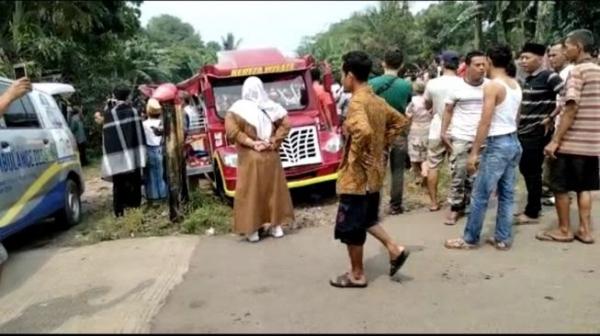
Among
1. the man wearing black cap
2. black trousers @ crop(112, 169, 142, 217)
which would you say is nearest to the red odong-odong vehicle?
black trousers @ crop(112, 169, 142, 217)

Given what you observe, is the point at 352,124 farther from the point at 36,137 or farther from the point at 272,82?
the point at 272,82

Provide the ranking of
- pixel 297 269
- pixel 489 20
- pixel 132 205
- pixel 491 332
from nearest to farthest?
pixel 491 332 → pixel 297 269 → pixel 132 205 → pixel 489 20

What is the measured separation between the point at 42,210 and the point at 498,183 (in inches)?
181

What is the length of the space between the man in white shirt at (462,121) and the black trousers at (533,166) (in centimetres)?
52

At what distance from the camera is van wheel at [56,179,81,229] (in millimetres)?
7539

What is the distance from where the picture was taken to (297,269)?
516cm

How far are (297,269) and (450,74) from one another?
9.85 feet

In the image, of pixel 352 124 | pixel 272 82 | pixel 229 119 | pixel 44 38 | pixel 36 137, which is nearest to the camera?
pixel 352 124

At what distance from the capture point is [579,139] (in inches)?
212

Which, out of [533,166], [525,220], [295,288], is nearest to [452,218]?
[525,220]

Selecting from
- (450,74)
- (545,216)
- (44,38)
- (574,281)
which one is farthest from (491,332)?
(44,38)

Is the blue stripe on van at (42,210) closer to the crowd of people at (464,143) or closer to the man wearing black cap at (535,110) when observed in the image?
the crowd of people at (464,143)

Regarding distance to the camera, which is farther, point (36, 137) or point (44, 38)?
point (44, 38)

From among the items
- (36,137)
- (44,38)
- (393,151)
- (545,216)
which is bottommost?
(545,216)
